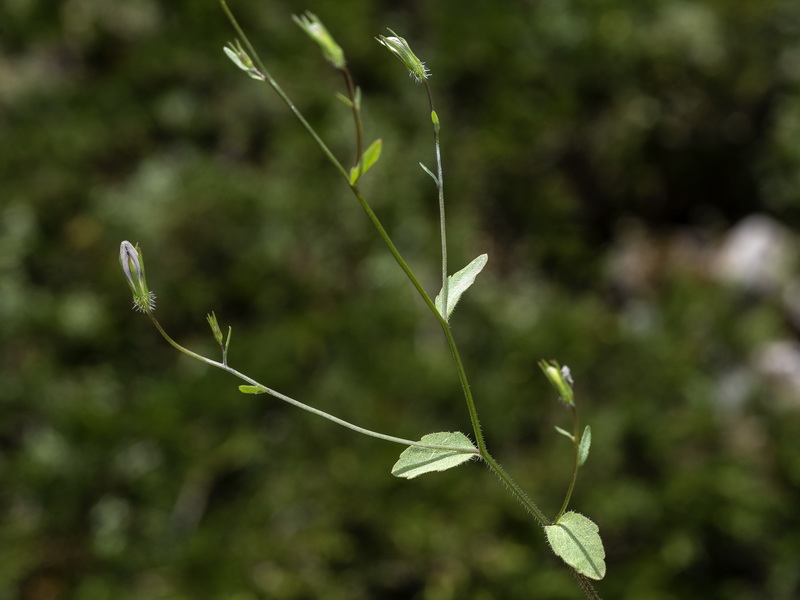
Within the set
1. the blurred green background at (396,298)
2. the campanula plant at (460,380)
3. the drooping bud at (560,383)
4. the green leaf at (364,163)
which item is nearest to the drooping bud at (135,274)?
the campanula plant at (460,380)

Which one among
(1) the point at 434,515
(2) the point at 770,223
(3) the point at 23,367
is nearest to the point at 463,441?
(1) the point at 434,515

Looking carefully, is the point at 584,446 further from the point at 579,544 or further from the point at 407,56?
the point at 407,56

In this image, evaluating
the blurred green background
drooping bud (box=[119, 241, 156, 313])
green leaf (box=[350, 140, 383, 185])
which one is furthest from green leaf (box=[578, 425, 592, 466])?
the blurred green background

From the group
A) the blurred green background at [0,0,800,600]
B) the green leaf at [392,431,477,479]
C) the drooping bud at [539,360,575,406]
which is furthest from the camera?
the blurred green background at [0,0,800,600]

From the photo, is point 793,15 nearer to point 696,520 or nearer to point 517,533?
point 696,520

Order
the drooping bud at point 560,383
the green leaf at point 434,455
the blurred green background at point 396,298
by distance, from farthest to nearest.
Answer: the blurred green background at point 396,298
the green leaf at point 434,455
the drooping bud at point 560,383

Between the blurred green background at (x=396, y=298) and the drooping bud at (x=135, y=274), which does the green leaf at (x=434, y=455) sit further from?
the blurred green background at (x=396, y=298)

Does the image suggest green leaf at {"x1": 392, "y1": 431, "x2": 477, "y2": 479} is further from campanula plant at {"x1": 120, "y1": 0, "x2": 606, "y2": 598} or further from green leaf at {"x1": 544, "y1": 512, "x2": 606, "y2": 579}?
green leaf at {"x1": 544, "y1": 512, "x2": 606, "y2": 579}
